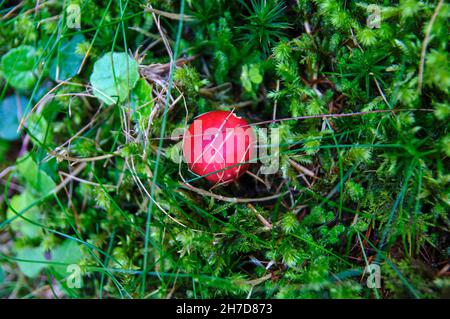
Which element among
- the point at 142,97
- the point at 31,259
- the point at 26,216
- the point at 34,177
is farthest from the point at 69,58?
the point at 31,259

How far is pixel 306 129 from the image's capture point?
1879 mm

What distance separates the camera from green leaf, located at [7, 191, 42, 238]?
2.11 metres

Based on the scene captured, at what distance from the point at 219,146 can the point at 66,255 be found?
42.9 inches

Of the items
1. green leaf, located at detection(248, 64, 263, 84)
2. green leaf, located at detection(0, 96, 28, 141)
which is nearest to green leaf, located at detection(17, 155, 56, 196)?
green leaf, located at detection(0, 96, 28, 141)

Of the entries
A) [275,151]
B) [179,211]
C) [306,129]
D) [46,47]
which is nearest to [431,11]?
[306,129]

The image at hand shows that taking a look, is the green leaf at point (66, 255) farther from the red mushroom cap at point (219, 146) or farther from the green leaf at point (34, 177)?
the red mushroom cap at point (219, 146)

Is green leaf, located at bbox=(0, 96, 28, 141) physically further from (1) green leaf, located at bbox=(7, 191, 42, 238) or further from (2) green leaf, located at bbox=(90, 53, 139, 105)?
(2) green leaf, located at bbox=(90, 53, 139, 105)

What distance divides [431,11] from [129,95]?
1396 millimetres

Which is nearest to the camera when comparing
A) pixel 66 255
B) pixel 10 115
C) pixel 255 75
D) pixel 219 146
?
pixel 219 146

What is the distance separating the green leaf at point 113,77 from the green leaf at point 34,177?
54 centimetres

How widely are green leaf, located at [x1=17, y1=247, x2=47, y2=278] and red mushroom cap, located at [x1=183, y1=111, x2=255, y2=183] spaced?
107 centimetres

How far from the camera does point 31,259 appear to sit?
2.12 m

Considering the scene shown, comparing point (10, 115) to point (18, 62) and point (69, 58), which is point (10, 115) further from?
point (69, 58)

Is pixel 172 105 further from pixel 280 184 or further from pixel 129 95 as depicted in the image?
pixel 280 184
